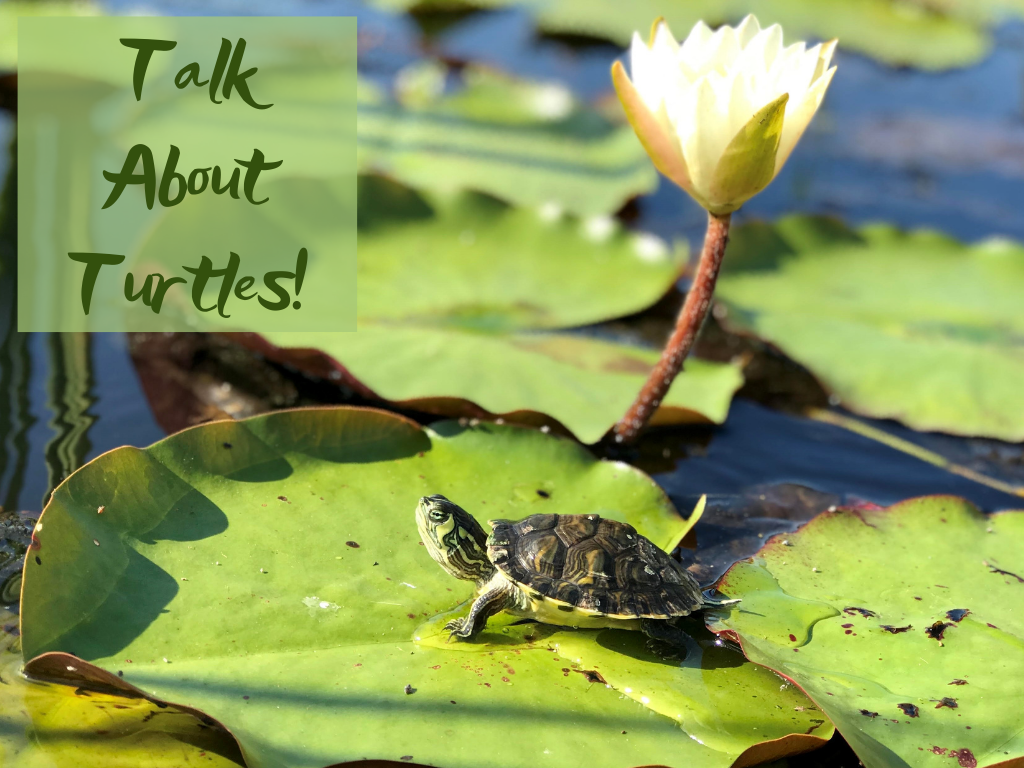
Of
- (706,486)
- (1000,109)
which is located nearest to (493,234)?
(706,486)

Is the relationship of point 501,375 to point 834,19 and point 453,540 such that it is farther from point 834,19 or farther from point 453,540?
point 834,19

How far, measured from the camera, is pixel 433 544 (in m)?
2.14

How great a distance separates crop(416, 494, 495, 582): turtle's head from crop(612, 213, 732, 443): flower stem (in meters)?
0.90

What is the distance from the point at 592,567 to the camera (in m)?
2.14

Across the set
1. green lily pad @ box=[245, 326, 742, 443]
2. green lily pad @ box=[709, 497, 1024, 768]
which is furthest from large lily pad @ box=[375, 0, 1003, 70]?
green lily pad @ box=[709, 497, 1024, 768]

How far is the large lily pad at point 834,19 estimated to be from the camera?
715cm

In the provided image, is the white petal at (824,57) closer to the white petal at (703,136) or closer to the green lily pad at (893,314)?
the white petal at (703,136)

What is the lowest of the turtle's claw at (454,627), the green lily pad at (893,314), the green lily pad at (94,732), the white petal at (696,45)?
the green lily pad at (94,732)

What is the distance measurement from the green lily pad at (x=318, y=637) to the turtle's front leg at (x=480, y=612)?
0.04 m

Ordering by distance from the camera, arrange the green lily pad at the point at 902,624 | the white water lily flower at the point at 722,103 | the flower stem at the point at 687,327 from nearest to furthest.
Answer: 1. the green lily pad at the point at 902,624
2. the white water lily flower at the point at 722,103
3. the flower stem at the point at 687,327

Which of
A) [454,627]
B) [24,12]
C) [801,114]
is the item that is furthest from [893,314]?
[24,12]

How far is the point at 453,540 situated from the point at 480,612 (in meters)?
0.18

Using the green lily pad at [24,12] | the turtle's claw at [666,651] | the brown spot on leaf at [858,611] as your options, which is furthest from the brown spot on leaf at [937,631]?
the green lily pad at [24,12]
